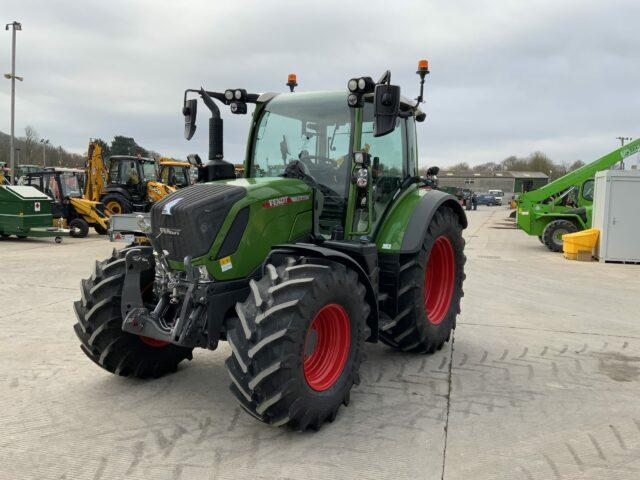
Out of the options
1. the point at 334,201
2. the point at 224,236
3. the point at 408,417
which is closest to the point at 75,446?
the point at 224,236

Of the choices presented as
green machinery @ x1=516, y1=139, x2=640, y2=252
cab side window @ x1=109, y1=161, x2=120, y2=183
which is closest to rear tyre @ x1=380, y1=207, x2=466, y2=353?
green machinery @ x1=516, y1=139, x2=640, y2=252

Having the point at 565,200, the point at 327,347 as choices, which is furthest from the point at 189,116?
the point at 565,200

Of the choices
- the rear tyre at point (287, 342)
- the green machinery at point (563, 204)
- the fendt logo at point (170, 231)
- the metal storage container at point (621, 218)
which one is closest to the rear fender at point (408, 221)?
the rear tyre at point (287, 342)

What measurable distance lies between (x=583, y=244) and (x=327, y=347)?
33.9ft

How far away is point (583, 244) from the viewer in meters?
12.2

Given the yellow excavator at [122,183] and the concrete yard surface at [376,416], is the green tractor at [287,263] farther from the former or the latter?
the yellow excavator at [122,183]

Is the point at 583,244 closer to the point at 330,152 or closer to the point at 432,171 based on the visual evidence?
the point at 432,171

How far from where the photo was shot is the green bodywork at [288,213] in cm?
360

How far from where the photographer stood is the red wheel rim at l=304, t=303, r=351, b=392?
354 cm

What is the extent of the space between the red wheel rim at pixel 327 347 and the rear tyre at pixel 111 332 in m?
1.34

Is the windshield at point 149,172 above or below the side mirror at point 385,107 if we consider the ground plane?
above

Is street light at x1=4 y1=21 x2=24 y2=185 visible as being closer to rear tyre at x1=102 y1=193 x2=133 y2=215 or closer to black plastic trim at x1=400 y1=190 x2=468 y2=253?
rear tyre at x1=102 y1=193 x2=133 y2=215

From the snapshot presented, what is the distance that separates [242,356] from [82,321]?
5.15ft

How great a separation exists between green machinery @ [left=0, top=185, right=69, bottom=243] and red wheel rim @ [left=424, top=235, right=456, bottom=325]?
12.2m
